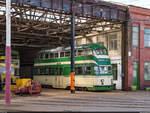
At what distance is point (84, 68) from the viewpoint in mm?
26656

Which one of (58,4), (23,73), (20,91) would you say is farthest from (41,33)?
(20,91)

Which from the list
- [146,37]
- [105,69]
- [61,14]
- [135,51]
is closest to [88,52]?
[105,69]

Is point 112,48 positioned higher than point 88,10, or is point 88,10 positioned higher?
point 88,10

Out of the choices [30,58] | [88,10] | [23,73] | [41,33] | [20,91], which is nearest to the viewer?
[20,91]

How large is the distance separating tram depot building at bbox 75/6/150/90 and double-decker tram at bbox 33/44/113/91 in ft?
12.1

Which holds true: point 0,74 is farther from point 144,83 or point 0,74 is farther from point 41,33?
point 144,83

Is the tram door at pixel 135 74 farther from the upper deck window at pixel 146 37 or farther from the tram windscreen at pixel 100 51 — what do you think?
the tram windscreen at pixel 100 51

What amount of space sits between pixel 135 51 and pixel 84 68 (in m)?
6.69

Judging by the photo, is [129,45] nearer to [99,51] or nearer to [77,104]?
[99,51]

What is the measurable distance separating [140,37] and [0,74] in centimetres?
1545

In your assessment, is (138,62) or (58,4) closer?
(58,4)

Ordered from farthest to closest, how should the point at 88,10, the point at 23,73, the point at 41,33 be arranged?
the point at 23,73
the point at 41,33
the point at 88,10

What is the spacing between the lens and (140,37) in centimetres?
3020

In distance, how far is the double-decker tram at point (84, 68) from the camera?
25.7 m
